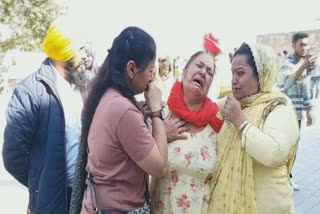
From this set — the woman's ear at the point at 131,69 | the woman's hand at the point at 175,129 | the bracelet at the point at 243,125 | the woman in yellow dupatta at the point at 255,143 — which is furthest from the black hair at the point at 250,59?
the woman's ear at the point at 131,69

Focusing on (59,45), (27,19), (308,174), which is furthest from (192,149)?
(27,19)

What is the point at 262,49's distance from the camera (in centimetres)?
210

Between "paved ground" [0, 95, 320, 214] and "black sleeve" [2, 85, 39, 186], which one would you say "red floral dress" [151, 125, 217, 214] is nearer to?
"black sleeve" [2, 85, 39, 186]

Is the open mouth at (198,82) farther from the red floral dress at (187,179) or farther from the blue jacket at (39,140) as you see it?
the blue jacket at (39,140)

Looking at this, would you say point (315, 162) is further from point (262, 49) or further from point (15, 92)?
point (15, 92)

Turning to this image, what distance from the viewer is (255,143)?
1.90 m

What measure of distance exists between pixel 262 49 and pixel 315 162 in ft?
17.2

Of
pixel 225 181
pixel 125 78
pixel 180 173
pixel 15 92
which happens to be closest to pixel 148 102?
pixel 125 78

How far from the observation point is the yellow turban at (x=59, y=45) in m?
2.40

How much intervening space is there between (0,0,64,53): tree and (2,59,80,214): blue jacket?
1515 centimetres

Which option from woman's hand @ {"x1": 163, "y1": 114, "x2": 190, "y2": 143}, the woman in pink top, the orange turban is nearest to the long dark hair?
the woman in pink top

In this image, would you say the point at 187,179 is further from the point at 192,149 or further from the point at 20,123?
the point at 20,123

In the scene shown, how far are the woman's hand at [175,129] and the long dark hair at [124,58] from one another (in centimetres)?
38

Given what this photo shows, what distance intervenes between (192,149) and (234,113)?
0.33 metres
